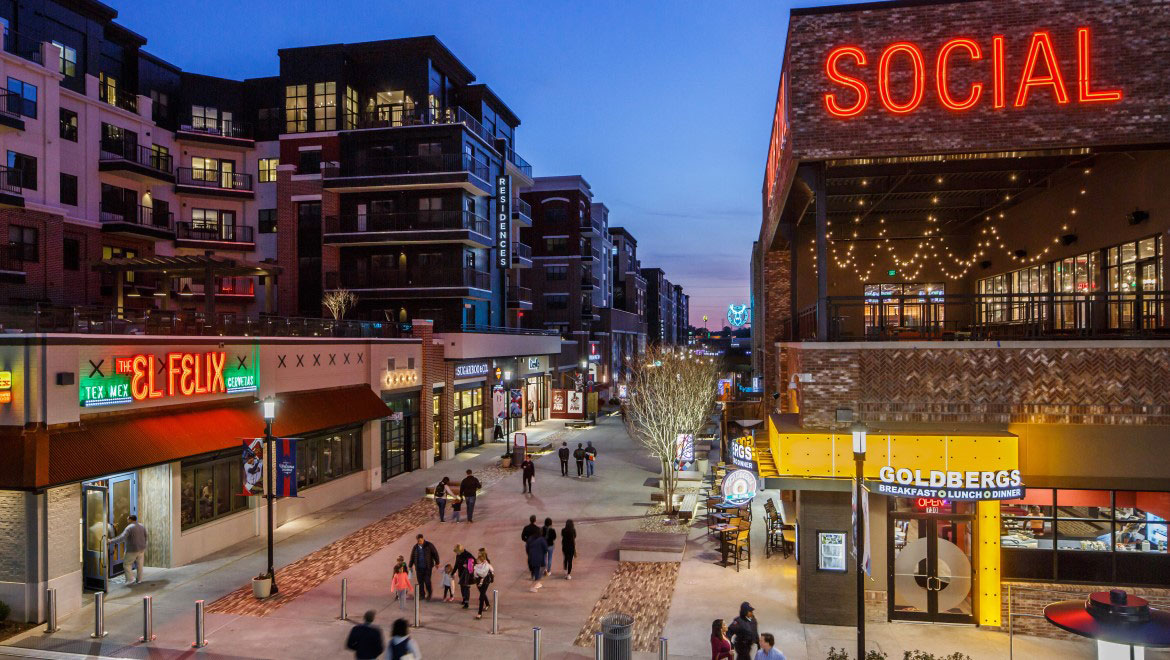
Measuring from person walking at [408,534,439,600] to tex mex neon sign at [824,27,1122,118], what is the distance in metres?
13.1

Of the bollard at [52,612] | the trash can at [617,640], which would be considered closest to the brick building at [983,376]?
the trash can at [617,640]

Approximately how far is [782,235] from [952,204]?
5.31 m

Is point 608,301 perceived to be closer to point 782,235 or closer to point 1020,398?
point 782,235

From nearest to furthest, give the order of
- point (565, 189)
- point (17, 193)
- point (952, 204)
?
point (952, 204)
point (17, 193)
point (565, 189)

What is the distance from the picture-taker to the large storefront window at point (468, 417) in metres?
40.3

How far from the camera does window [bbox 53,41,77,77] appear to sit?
3466cm

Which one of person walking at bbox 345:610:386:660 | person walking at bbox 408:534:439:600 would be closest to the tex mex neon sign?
person walking at bbox 345:610:386:660

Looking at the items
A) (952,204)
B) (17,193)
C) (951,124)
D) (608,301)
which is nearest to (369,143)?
(17,193)

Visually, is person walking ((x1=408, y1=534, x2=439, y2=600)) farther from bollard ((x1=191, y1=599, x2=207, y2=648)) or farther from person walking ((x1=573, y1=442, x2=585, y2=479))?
person walking ((x1=573, y1=442, x2=585, y2=479))

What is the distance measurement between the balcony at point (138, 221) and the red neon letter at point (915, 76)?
120 feet

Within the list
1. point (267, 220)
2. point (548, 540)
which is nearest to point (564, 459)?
point (548, 540)

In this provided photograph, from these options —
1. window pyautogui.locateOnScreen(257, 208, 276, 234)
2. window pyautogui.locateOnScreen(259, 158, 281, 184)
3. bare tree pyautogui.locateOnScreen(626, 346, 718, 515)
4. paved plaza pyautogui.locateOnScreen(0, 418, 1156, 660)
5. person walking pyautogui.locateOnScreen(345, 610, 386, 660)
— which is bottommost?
paved plaza pyautogui.locateOnScreen(0, 418, 1156, 660)

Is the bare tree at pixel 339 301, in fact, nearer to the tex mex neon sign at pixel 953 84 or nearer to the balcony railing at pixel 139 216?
the balcony railing at pixel 139 216

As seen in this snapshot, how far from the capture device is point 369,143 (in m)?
45.0
